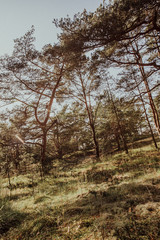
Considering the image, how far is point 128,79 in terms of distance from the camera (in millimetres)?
7152

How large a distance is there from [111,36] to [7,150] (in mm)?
9614

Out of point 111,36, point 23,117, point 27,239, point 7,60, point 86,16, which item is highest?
point 7,60

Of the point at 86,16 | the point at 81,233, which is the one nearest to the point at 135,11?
the point at 86,16

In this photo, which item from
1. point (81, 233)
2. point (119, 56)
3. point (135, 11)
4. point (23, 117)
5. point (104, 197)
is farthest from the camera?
point (23, 117)

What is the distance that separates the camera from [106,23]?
4699 mm

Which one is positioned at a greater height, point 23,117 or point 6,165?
point 23,117

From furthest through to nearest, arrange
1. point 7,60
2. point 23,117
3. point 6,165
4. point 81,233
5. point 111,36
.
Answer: point 23,117 → point 6,165 → point 7,60 → point 111,36 → point 81,233

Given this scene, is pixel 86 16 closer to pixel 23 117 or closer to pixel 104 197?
pixel 104 197

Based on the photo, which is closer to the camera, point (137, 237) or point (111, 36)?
point (137, 237)

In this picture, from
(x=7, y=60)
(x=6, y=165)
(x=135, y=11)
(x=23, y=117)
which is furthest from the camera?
(x=23, y=117)

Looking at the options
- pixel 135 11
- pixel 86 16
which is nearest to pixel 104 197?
pixel 135 11

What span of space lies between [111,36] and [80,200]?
6705 millimetres

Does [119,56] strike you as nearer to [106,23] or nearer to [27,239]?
[106,23]

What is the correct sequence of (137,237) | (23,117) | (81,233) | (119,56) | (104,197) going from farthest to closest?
(23,117) → (119,56) → (104,197) → (81,233) → (137,237)
